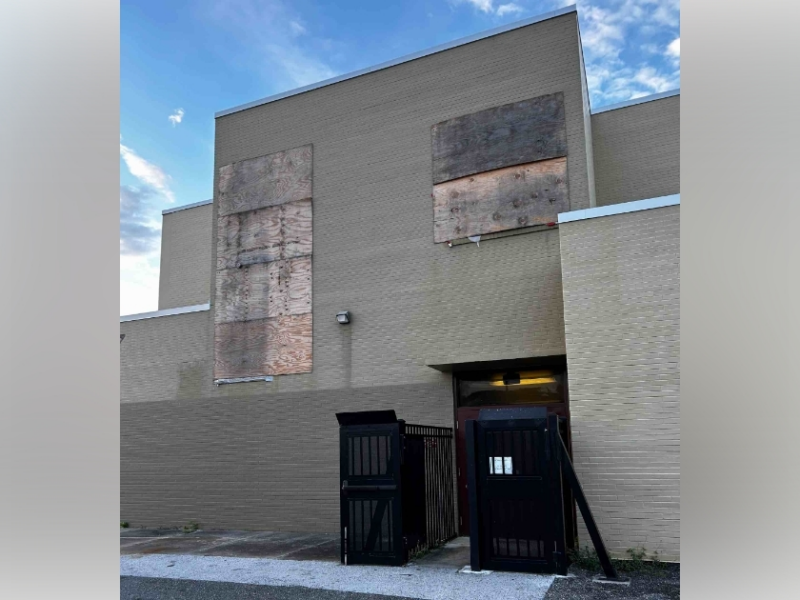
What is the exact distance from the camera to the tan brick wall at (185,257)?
18719mm

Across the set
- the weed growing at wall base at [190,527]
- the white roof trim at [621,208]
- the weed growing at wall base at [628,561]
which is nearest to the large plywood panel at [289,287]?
the weed growing at wall base at [190,527]

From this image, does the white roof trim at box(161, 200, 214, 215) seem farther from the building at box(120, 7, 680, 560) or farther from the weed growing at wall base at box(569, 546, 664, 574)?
the weed growing at wall base at box(569, 546, 664, 574)

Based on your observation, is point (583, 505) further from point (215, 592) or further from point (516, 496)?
point (215, 592)

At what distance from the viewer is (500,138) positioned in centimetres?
1226

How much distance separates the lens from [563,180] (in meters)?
11.7

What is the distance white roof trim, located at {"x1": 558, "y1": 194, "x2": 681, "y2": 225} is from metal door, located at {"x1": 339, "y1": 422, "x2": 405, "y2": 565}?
3.94 metres

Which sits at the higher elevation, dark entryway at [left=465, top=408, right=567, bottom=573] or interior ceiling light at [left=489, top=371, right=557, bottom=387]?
interior ceiling light at [left=489, top=371, right=557, bottom=387]

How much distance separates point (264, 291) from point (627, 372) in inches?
299

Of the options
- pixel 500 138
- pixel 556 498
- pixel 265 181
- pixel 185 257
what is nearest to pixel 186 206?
pixel 185 257

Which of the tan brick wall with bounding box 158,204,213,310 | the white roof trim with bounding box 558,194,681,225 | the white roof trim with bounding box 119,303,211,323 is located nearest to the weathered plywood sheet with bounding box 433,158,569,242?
the white roof trim with bounding box 558,194,681,225

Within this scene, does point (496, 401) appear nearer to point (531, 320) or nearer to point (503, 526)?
point (531, 320)

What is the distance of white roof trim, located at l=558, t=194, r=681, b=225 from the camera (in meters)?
9.52

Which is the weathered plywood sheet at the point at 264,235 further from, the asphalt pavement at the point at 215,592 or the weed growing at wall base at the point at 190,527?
the asphalt pavement at the point at 215,592
